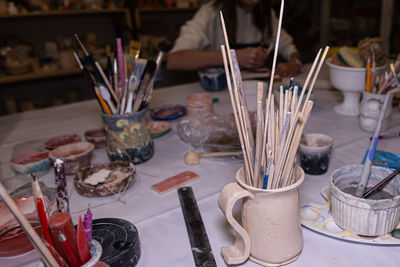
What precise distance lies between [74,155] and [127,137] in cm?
12

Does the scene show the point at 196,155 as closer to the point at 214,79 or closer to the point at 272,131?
the point at 272,131


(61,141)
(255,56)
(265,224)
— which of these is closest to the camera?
(265,224)

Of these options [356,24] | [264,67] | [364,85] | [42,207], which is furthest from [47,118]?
[356,24]

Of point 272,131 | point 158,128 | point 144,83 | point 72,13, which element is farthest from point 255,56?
point 72,13

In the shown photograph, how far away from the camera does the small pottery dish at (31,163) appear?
704 millimetres

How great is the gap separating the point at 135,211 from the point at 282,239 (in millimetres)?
261

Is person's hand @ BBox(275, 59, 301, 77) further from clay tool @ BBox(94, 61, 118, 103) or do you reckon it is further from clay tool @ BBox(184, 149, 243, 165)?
clay tool @ BBox(94, 61, 118, 103)

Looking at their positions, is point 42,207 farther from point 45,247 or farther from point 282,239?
point 282,239

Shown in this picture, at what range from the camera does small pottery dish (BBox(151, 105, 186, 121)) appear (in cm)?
97

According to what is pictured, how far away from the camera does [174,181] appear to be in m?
0.63

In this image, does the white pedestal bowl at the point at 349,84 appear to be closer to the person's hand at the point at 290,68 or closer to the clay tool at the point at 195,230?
the person's hand at the point at 290,68

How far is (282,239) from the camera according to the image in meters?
0.41


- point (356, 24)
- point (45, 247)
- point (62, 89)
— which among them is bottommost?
point (62, 89)

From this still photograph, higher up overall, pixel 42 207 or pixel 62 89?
pixel 42 207
